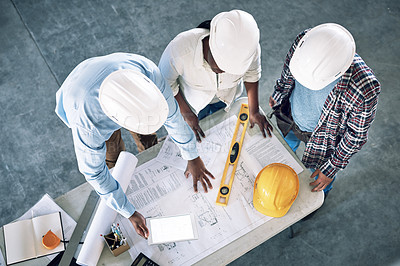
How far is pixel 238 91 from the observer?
2.27 metres

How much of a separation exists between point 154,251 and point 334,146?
1.14 m

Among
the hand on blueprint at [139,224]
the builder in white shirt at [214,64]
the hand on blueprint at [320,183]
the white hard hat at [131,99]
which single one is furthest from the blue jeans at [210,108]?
the white hard hat at [131,99]

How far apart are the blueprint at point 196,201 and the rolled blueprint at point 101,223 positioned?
0.07 metres

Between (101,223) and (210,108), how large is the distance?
38.4 inches

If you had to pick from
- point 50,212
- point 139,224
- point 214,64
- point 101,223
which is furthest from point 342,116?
point 50,212

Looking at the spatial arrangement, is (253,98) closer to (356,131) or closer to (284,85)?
(284,85)

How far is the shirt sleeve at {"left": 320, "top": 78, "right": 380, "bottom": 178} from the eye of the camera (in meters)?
1.73

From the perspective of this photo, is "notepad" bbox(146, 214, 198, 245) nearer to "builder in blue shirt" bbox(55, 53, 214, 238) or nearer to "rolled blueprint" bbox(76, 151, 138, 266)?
"builder in blue shirt" bbox(55, 53, 214, 238)

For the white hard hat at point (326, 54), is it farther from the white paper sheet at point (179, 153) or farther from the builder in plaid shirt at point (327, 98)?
the white paper sheet at point (179, 153)

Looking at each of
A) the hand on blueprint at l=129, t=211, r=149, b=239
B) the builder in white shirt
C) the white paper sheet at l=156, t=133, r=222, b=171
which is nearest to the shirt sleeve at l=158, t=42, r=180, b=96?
the builder in white shirt

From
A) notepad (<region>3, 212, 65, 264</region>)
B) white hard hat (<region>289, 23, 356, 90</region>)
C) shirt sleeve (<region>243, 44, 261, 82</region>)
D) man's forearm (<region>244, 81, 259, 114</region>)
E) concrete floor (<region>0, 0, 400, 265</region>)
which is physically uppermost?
white hard hat (<region>289, 23, 356, 90</region>)

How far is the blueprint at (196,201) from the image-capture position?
1.87m

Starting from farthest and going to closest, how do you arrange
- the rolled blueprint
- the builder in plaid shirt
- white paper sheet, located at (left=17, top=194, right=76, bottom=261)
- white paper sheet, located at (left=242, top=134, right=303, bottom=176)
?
white paper sheet, located at (left=242, top=134, right=303, bottom=176), white paper sheet, located at (left=17, top=194, right=76, bottom=261), the rolled blueprint, the builder in plaid shirt

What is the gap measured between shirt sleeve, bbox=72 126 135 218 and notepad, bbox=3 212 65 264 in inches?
14.8
